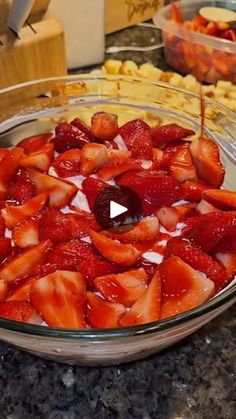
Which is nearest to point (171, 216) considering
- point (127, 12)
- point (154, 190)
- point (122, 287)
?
point (154, 190)

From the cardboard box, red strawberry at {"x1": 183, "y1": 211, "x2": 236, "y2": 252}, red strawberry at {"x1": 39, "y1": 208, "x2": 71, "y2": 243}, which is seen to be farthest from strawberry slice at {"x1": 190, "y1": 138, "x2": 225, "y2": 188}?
the cardboard box

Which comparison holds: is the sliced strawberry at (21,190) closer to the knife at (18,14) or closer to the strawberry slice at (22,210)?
the strawberry slice at (22,210)

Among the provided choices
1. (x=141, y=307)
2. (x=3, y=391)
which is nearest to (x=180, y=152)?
(x=141, y=307)

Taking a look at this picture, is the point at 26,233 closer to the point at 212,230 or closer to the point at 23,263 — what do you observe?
the point at 23,263

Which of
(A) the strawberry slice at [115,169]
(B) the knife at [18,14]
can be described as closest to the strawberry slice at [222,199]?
(A) the strawberry slice at [115,169]

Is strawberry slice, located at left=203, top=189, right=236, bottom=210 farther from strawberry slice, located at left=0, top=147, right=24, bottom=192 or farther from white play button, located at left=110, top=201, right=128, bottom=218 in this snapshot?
strawberry slice, located at left=0, top=147, right=24, bottom=192

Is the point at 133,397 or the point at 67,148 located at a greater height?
the point at 67,148

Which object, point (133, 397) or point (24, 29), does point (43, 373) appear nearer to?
point (133, 397)
